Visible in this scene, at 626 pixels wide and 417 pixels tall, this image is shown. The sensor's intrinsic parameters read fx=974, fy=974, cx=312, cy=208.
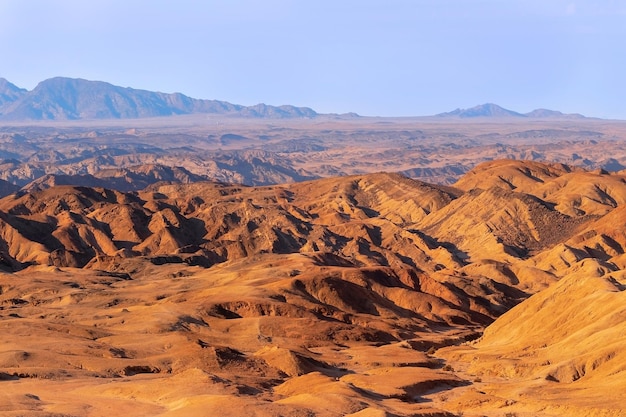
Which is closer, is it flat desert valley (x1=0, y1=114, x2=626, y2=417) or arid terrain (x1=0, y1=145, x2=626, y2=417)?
flat desert valley (x1=0, y1=114, x2=626, y2=417)

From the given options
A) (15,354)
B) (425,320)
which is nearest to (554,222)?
(425,320)

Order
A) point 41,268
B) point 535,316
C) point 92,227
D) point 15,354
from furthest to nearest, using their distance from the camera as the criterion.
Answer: point 92,227, point 41,268, point 535,316, point 15,354

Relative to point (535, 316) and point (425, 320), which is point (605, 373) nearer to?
point (535, 316)

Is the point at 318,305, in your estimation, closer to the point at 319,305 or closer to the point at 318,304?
the point at 319,305

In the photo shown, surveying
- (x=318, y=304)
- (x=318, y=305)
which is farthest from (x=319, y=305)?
(x=318, y=304)

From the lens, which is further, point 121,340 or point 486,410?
point 121,340
